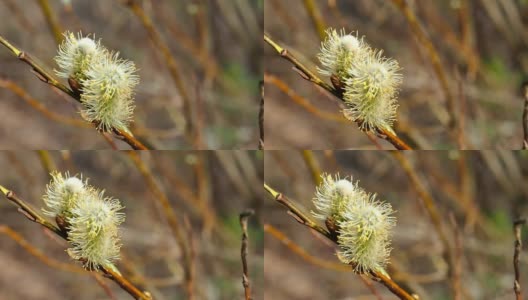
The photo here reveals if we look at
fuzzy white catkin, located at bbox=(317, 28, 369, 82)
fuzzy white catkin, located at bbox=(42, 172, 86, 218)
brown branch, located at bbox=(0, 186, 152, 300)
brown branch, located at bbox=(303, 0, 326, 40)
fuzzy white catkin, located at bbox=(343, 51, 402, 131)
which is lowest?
brown branch, located at bbox=(0, 186, 152, 300)

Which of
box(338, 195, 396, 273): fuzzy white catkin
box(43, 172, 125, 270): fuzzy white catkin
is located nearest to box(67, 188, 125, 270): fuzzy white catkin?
box(43, 172, 125, 270): fuzzy white catkin

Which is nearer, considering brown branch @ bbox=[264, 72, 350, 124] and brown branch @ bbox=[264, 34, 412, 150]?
brown branch @ bbox=[264, 34, 412, 150]

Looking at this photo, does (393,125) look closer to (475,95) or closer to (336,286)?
(475,95)

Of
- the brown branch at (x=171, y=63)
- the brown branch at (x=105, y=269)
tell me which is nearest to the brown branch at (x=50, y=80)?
the brown branch at (x=171, y=63)

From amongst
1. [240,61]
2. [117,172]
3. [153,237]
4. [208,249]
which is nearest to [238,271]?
[208,249]

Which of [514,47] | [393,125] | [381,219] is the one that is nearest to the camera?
[381,219]

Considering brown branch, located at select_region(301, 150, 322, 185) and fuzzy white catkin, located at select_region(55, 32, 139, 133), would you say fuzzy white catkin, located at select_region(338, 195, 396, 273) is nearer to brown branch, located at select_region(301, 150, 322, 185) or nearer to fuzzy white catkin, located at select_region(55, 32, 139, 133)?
brown branch, located at select_region(301, 150, 322, 185)
